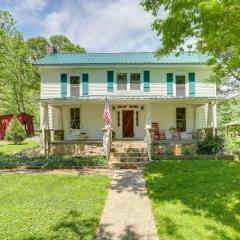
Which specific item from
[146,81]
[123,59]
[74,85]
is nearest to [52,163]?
[74,85]

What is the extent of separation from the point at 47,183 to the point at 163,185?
3.63 metres

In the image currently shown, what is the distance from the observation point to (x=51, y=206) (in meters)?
6.01

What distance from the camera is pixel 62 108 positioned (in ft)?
61.3

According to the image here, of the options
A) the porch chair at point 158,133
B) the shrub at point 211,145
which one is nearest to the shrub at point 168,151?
the shrub at point 211,145

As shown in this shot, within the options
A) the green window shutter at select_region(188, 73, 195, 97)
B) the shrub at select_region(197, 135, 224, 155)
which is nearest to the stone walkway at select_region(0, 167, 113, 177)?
the shrub at select_region(197, 135, 224, 155)

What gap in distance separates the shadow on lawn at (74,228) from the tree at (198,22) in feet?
16.5

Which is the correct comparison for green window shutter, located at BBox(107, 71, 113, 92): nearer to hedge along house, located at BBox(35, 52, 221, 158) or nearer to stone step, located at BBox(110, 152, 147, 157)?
hedge along house, located at BBox(35, 52, 221, 158)

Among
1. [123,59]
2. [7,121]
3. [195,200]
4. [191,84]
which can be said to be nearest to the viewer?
[195,200]

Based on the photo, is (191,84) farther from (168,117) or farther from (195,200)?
(195,200)

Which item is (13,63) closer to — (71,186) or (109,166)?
(109,166)

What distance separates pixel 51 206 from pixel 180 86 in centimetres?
1437

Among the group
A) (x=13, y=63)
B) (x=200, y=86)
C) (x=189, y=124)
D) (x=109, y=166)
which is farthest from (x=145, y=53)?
(x=13, y=63)

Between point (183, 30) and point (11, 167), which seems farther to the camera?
point (11, 167)

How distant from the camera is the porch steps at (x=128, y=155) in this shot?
11.6m
